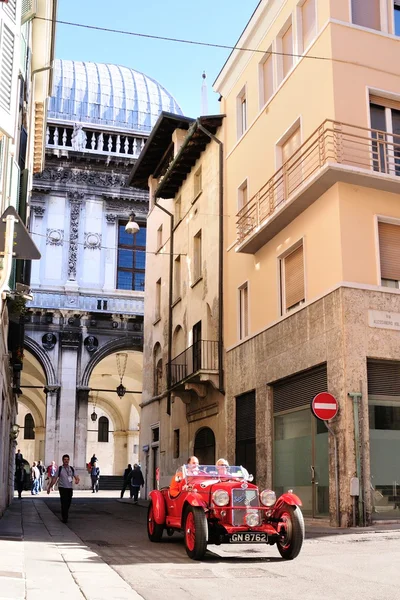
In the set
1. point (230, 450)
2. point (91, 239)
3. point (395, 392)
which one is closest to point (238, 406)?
point (230, 450)

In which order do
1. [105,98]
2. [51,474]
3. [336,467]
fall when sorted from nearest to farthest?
[336,467]
[51,474]
[105,98]

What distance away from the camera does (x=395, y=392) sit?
53.2ft

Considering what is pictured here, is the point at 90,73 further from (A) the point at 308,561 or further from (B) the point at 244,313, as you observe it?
(A) the point at 308,561

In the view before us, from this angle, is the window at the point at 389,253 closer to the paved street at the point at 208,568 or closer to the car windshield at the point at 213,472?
the paved street at the point at 208,568

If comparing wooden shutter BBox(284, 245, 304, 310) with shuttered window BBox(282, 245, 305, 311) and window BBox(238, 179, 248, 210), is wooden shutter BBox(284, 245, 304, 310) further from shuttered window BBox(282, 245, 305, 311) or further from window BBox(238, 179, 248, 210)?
window BBox(238, 179, 248, 210)

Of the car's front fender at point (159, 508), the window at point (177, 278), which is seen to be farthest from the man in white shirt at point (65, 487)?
the window at point (177, 278)

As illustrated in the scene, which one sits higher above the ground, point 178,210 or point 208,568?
point 178,210

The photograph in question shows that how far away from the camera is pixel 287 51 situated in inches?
810

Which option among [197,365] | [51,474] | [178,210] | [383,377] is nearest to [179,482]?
[383,377]

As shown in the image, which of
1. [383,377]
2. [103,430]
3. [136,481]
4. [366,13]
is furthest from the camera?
[103,430]

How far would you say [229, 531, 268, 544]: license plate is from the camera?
407 inches

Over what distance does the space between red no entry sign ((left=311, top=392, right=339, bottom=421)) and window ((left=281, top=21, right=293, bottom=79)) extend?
31.3 feet

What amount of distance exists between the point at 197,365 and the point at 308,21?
37.2 ft

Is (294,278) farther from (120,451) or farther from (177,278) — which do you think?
(120,451)
